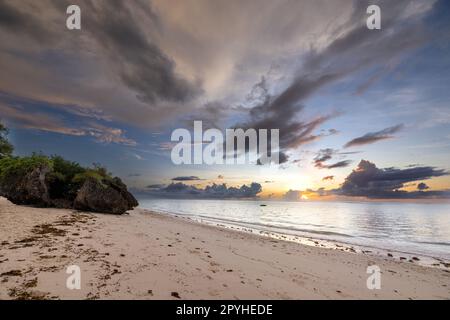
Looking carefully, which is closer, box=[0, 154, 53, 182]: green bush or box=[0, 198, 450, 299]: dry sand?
box=[0, 198, 450, 299]: dry sand

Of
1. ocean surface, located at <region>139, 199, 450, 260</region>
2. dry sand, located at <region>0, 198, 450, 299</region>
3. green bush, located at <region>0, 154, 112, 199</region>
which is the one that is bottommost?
ocean surface, located at <region>139, 199, 450, 260</region>

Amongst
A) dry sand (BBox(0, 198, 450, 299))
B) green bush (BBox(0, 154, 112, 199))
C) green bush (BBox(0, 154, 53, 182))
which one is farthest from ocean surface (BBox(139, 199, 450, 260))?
green bush (BBox(0, 154, 53, 182))

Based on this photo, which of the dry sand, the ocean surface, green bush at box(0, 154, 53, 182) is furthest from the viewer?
the ocean surface

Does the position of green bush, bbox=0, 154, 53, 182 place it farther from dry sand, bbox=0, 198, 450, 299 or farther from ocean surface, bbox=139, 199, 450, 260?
ocean surface, bbox=139, 199, 450, 260

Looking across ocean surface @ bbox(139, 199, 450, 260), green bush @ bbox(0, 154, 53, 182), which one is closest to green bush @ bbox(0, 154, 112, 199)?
green bush @ bbox(0, 154, 53, 182)

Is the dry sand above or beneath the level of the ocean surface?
above

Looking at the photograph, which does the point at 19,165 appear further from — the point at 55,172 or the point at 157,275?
the point at 157,275

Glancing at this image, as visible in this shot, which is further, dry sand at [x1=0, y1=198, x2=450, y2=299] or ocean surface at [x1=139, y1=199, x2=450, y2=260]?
ocean surface at [x1=139, y1=199, x2=450, y2=260]

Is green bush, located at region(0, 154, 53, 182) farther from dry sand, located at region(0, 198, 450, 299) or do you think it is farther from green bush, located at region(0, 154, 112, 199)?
dry sand, located at region(0, 198, 450, 299)

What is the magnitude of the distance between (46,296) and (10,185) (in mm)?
21795

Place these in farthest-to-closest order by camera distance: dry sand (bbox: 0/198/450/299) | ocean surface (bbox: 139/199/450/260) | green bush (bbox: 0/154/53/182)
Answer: ocean surface (bbox: 139/199/450/260)
green bush (bbox: 0/154/53/182)
dry sand (bbox: 0/198/450/299)
